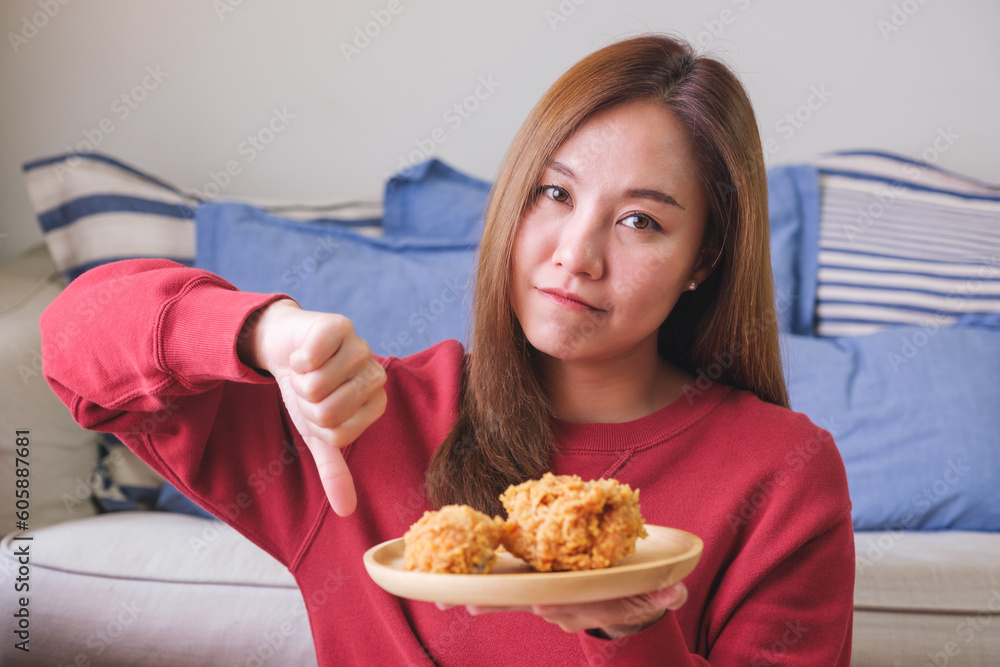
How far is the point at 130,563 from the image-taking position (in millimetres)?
1457

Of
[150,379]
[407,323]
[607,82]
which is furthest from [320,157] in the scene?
[150,379]

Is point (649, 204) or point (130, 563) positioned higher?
point (649, 204)

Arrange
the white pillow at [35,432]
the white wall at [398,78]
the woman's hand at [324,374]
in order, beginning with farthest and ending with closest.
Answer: the white wall at [398,78], the white pillow at [35,432], the woman's hand at [324,374]

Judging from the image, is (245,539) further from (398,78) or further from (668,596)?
(398,78)

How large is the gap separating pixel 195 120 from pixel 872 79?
200 cm

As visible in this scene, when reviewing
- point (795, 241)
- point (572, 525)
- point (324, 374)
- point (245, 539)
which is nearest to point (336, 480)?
point (324, 374)

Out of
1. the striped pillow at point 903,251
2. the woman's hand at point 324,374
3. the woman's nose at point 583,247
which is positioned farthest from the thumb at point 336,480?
the striped pillow at point 903,251

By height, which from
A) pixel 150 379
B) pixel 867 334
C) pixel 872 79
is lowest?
pixel 867 334

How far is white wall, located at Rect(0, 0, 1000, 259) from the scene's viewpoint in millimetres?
2199

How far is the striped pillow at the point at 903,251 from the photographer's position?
1941 mm

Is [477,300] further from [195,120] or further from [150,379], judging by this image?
[195,120]

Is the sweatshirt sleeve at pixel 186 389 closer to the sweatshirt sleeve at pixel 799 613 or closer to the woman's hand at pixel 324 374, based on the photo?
the woman's hand at pixel 324 374

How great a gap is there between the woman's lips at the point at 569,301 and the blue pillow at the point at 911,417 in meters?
0.74

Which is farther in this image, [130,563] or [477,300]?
[130,563]
